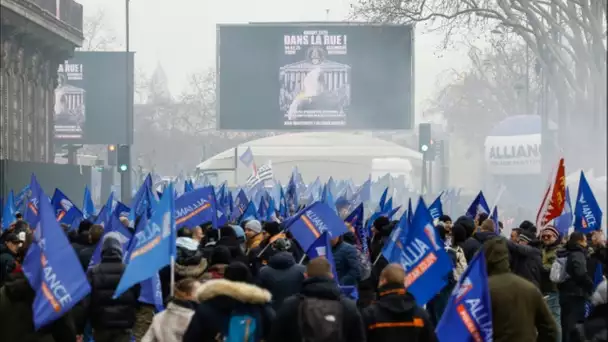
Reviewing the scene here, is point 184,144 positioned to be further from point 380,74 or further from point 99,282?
point 99,282

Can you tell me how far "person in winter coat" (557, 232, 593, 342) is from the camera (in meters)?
15.0

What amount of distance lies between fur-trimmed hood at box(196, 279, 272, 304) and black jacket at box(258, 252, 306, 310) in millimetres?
2279

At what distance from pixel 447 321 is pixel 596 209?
8835mm

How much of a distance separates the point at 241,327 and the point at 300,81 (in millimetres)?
43426

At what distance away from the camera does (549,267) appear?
53.0ft

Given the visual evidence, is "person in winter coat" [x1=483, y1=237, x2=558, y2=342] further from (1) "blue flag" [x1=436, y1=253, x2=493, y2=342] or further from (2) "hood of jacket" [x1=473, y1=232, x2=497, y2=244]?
(2) "hood of jacket" [x1=473, y1=232, x2=497, y2=244]

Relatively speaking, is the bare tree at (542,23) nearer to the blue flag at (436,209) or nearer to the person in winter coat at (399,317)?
the blue flag at (436,209)

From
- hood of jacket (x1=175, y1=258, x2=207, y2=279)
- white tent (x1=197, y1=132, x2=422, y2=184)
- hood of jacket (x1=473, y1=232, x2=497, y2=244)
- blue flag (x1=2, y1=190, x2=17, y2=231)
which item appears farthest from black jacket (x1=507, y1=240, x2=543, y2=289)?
white tent (x1=197, y1=132, x2=422, y2=184)

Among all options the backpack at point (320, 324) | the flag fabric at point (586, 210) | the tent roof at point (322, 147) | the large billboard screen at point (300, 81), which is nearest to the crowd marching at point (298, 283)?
the backpack at point (320, 324)

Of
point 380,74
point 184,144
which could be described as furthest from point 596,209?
point 184,144

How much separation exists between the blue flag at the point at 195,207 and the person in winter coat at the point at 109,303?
22.5 ft

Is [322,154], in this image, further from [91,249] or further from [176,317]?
[176,317]

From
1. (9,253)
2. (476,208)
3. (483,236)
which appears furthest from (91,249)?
(476,208)

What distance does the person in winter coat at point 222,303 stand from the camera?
10.1m
